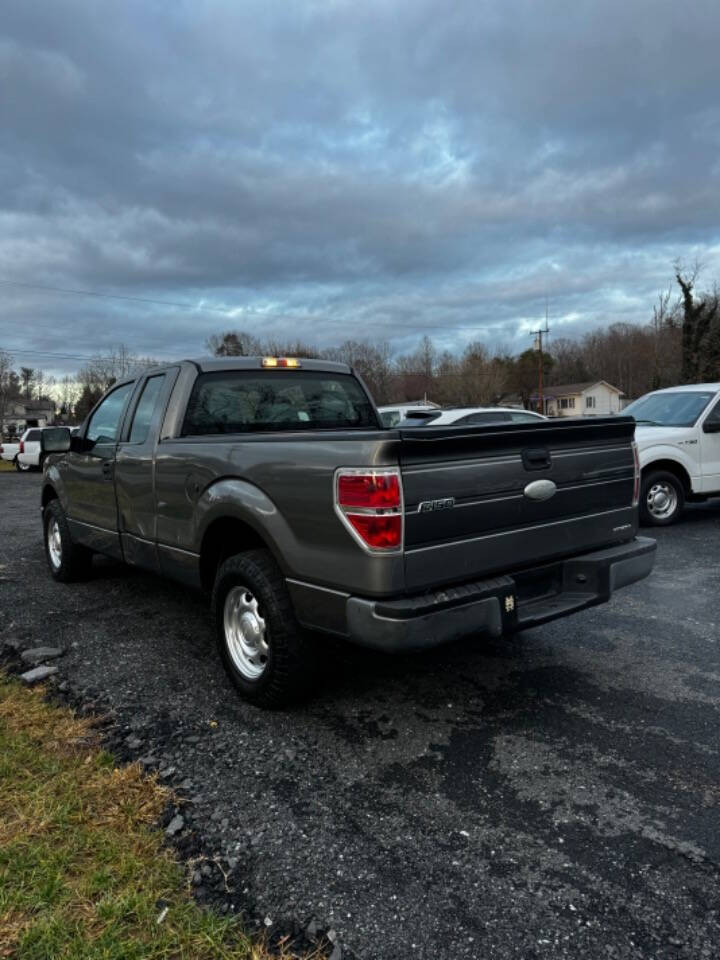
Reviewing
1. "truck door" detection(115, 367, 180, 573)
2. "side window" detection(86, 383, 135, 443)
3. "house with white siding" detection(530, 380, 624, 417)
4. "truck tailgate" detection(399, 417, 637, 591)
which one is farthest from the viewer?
"house with white siding" detection(530, 380, 624, 417)

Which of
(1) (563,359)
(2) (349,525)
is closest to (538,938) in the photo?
(2) (349,525)

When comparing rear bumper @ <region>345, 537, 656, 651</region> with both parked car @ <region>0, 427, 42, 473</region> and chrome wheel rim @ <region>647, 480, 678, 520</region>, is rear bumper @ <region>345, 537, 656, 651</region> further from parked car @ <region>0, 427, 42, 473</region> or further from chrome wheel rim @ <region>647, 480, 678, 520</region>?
parked car @ <region>0, 427, 42, 473</region>

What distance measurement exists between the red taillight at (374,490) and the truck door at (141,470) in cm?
209

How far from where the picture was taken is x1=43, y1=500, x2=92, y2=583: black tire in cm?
619

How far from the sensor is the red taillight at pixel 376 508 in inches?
109

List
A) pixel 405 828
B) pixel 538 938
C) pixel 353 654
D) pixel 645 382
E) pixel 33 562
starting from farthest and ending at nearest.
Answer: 1. pixel 645 382
2. pixel 33 562
3. pixel 353 654
4. pixel 405 828
5. pixel 538 938

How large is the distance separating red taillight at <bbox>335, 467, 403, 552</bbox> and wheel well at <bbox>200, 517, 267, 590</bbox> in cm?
89

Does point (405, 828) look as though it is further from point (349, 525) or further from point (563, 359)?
point (563, 359)

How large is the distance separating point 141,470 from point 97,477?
96 cm

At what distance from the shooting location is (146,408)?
4.85m

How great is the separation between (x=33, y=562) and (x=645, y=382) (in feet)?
295

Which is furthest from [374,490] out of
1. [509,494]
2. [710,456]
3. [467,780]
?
[710,456]

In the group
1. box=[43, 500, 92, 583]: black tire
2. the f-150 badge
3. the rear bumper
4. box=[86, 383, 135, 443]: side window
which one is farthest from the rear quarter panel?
box=[43, 500, 92, 583]: black tire

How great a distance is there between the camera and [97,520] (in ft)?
17.8
